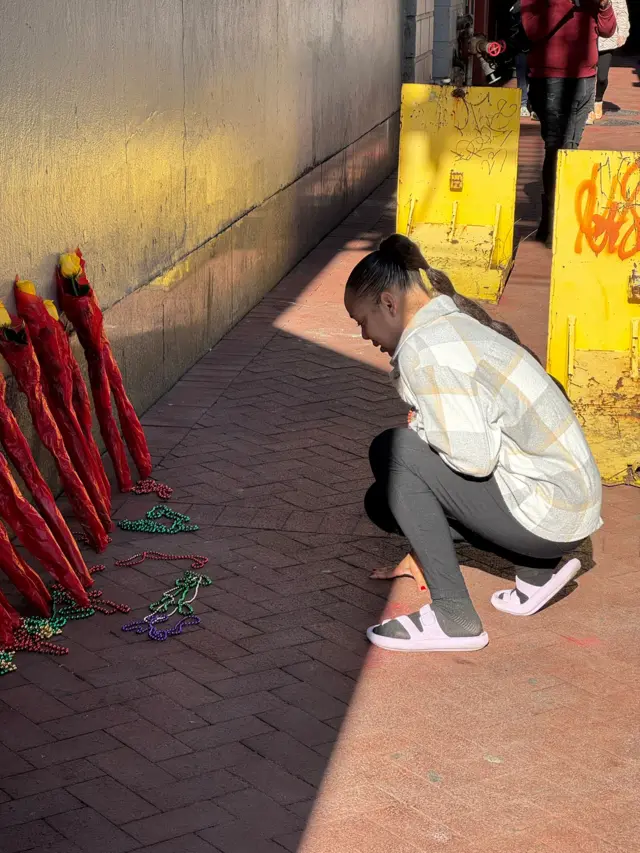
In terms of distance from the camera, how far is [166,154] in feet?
20.9

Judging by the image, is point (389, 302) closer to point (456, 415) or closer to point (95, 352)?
point (456, 415)

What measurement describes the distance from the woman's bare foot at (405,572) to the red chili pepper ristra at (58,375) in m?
1.11

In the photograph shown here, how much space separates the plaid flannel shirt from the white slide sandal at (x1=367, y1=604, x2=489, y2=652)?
0.43 metres

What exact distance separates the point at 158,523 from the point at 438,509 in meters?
1.44

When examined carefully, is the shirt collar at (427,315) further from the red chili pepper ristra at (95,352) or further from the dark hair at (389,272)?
the red chili pepper ristra at (95,352)

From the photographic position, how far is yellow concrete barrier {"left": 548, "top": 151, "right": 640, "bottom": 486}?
219 inches

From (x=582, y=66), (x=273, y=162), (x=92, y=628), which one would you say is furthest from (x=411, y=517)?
(x=582, y=66)

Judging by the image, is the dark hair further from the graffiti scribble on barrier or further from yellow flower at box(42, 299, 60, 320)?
the graffiti scribble on barrier

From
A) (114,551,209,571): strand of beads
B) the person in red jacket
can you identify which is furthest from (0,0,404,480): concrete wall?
the person in red jacket

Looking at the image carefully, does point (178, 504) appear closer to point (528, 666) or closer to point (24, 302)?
point (24, 302)

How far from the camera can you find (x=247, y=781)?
3.45m

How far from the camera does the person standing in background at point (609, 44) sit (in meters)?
12.3

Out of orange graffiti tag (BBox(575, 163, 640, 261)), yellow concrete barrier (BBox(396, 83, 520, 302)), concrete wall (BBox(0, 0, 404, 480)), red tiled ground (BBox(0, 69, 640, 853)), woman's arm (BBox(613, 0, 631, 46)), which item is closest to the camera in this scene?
red tiled ground (BBox(0, 69, 640, 853))

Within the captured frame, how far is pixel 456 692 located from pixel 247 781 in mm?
772
